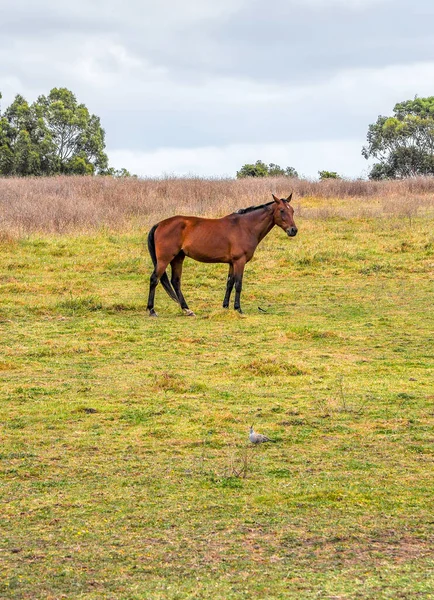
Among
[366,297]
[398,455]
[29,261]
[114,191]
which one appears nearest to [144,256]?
[29,261]

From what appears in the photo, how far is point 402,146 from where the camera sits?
4484 cm

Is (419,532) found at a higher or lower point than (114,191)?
lower

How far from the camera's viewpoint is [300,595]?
3.72m

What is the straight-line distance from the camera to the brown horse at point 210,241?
42.1 feet

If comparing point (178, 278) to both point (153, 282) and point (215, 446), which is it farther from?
point (215, 446)

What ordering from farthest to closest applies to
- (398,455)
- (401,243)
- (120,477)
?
1. (401,243)
2. (398,455)
3. (120,477)

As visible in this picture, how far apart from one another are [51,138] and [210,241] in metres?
32.1

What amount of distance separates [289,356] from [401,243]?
1004 centimetres

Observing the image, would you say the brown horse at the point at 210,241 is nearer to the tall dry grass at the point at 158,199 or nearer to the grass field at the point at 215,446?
the grass field at the point at 215,446

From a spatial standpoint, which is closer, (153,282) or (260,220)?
(153,282)

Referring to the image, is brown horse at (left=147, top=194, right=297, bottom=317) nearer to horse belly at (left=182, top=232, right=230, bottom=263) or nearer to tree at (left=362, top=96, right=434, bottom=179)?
horse belly at (left=182, top=232, right=230, bottom=263)

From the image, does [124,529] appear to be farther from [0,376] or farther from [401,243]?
[401,243]

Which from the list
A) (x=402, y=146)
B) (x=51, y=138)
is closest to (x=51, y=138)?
(x=51, y=138)

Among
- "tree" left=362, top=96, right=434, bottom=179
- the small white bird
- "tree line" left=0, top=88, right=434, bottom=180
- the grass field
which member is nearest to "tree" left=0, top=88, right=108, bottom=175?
"tree line" left=0, top=88, right=434, bottom=180
